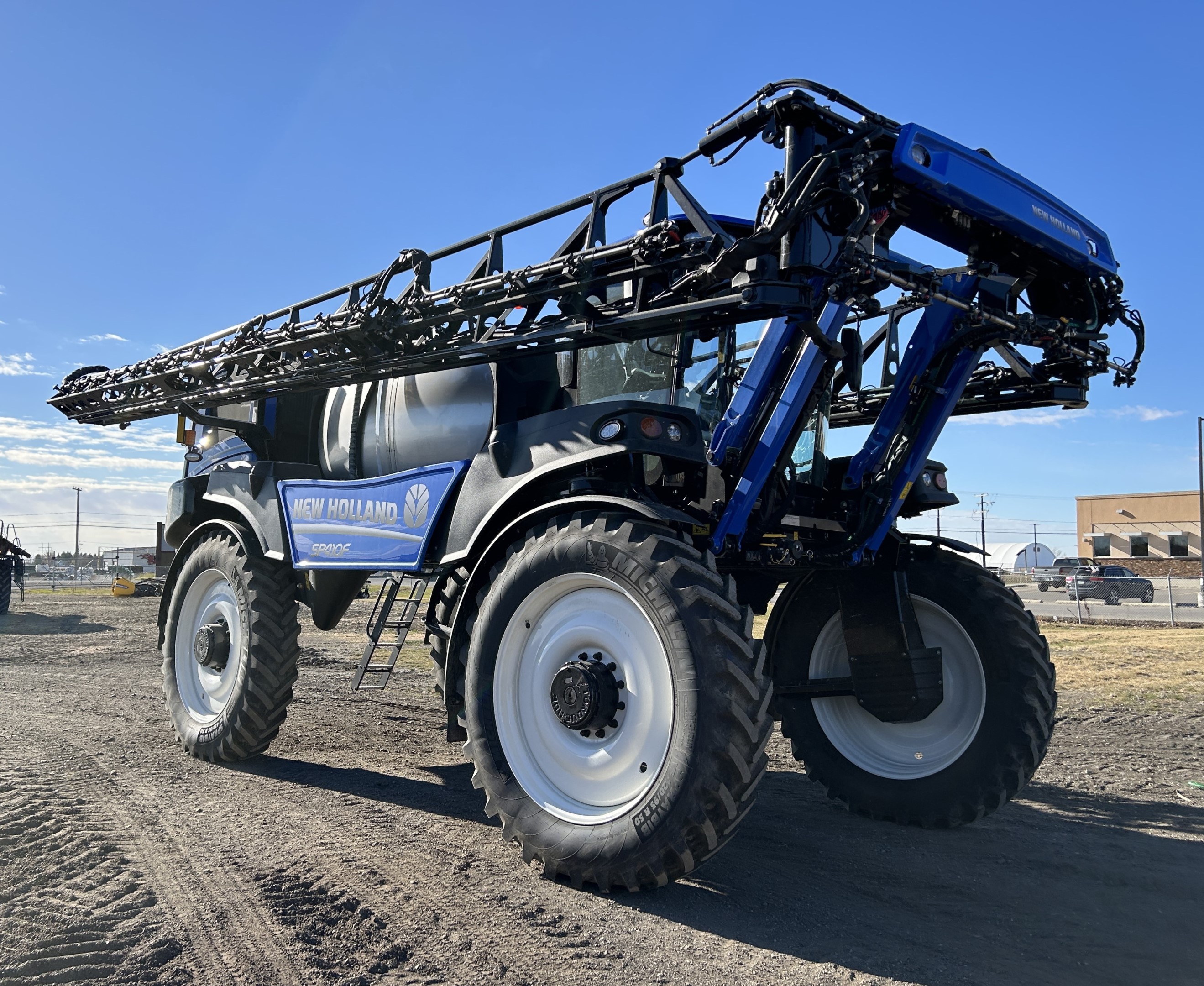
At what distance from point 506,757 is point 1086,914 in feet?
8.69

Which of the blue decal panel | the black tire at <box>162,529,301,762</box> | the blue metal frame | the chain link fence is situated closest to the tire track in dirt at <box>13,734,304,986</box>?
the black tire at <box>162,529,301,762</box>

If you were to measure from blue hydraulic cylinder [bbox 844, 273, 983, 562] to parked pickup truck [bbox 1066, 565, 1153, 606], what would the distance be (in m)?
33.2

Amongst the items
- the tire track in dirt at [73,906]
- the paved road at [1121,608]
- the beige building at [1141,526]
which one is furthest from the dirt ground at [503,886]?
the beige building at [1141,526]

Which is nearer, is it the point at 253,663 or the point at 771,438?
the point at 771,438

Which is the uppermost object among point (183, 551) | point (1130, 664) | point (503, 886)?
point (183, 551)

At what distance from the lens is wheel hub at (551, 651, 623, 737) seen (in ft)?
12.8

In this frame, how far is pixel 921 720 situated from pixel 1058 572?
140 ft

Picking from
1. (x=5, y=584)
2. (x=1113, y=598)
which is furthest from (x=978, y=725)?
(x=1113, y=598)

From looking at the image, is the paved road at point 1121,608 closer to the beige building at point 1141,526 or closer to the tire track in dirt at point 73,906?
the beige building at point 1141,526

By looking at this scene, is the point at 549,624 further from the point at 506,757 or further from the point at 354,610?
the point at 354,610

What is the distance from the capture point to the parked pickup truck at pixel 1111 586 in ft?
112

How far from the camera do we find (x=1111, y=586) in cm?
3428

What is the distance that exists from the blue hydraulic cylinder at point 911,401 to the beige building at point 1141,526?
56.5 m

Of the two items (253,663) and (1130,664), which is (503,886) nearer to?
(253,663)
